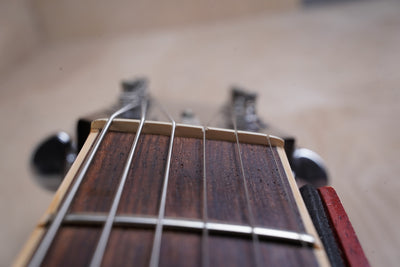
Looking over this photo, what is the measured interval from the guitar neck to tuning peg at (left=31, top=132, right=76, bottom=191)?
1.39 ft

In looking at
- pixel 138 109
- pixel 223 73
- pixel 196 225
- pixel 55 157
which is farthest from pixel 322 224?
pixel 223 73

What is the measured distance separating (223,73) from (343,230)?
3.95 feet

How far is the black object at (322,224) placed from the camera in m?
0.32

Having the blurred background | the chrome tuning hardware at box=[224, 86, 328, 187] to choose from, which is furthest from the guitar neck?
the blurred background

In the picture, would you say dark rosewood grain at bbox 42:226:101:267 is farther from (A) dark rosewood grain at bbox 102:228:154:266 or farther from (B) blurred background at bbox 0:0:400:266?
(B) blurred background at bbox 0:0:400:266

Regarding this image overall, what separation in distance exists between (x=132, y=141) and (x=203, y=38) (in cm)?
149

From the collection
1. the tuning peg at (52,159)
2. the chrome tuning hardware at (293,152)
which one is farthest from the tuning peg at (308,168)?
the tuning peg at (52,159)

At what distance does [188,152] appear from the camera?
1.31 ft

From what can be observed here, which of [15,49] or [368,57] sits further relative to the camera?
[15,49]

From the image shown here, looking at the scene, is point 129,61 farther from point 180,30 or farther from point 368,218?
point 368,218

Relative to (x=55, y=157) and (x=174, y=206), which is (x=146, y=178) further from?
(x=55, y=157)

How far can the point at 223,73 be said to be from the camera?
1486 millimetres

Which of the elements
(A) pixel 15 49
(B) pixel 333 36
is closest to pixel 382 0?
(B) pixel 333 36

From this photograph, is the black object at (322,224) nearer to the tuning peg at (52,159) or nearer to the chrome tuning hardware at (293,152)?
the chrome tuning hardware at (293,152)
